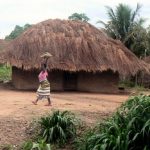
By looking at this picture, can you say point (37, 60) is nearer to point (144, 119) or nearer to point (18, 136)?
point (18, 136)

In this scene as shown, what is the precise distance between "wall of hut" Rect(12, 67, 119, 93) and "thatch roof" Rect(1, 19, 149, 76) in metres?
0.78

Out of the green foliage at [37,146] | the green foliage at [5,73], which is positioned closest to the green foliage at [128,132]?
the green foliage at [37,146]

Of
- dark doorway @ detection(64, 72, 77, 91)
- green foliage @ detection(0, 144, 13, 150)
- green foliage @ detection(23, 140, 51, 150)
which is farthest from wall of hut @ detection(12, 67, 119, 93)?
green foliage @ detection(23, 140, 51, 150)

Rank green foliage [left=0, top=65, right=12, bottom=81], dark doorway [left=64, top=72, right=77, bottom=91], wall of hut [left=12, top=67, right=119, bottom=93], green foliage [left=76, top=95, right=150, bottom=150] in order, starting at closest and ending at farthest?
green foliage [left=76, top=95, right=150, bottom=150] → wall of hut [left=12, top=67, right=119, bottom=93] → dark doorway [left=64, top=72, right=77, bottom=91] → green foliage [left=0, top=65, right=12, bottom=81]

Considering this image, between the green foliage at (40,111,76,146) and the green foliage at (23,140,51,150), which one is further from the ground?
the green foliage at (40,111,76,146)

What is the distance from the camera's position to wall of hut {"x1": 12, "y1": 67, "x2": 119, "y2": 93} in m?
21.2

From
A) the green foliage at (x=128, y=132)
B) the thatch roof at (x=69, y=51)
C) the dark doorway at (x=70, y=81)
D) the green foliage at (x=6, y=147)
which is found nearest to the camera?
the green foliage at (x=128, y=132)

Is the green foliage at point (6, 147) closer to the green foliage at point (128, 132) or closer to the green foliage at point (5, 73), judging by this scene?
the green foliage at point (128, 132)

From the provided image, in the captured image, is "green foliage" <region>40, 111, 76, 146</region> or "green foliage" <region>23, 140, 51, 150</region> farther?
"green foliage" <region>40, 111, 76, 146</region>

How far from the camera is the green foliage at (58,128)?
9492mm

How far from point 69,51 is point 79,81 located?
161cm

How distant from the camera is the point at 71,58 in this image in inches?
812

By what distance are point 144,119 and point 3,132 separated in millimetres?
3149

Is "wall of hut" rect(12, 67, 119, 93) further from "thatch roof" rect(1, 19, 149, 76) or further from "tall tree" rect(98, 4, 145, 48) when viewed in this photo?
Result: "tall tree" rect(98, 4, 145, 48)
